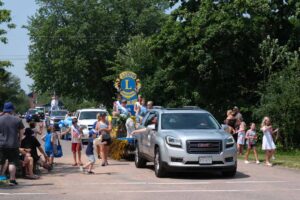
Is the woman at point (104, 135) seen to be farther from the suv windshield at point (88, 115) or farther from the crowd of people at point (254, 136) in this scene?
the suv windshield at point (88, 115)

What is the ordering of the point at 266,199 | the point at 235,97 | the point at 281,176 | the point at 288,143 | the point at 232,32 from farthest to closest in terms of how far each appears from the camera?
the point at 235,97
the point at 232,32
the point at 288,143
the point at 281,176
the point at 266,199

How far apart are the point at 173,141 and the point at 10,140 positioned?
13.4ft

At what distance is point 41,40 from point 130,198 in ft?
152

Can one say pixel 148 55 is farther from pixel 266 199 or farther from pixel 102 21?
pixel 266 199

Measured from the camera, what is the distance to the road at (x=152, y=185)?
11.9 metres

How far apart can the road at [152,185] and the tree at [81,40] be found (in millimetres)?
37759

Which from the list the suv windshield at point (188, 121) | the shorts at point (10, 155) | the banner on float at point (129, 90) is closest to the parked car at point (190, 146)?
the suv windshield at point (188, 121)

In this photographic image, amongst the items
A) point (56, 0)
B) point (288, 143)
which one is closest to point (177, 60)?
point (288, 143)

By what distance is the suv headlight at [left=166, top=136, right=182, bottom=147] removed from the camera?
A: 14797mm

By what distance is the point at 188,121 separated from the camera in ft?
53.2

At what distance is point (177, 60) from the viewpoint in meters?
31.7

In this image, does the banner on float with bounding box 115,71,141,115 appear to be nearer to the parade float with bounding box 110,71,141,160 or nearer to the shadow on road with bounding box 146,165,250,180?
the parade float with bounding box 110,71,141,160

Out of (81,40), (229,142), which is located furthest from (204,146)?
(81,40)

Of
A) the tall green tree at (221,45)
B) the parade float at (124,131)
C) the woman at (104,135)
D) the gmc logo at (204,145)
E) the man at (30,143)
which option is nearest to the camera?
the gmc logo at (204,145)
